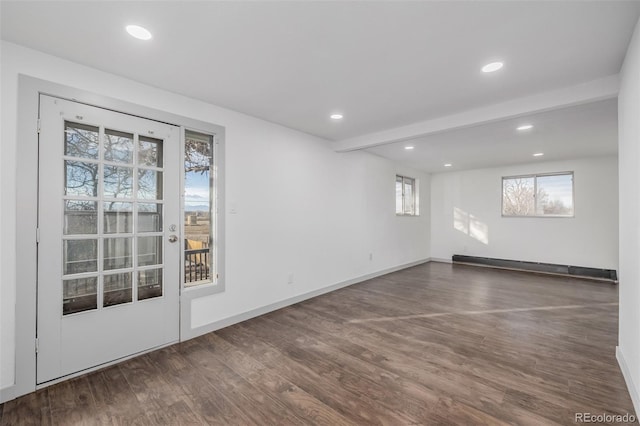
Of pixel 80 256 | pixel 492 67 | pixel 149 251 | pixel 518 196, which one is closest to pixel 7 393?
pixel 80 256

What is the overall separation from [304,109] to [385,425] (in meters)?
3.02

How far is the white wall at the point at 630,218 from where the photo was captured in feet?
6.10

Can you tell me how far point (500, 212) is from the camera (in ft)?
22.7

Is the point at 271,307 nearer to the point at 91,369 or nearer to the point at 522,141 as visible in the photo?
the point at 91,369

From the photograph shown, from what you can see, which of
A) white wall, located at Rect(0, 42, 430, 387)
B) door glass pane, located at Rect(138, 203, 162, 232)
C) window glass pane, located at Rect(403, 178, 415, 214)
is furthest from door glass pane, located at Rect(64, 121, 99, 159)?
window glass pane, located at Rect(403, 178, 415, 214)

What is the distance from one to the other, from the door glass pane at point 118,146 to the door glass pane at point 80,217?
1.43 feet

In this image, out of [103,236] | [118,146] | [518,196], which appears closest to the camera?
[103,236]

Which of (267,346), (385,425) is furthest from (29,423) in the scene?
(385,425)

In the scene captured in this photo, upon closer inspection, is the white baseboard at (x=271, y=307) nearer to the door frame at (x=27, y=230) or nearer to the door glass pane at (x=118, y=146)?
the door frame at (x=27, y=230)

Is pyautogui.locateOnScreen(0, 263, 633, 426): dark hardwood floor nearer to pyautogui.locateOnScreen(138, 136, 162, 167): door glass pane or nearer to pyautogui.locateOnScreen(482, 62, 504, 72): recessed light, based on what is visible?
pyautogui.locateOnScreen(138, 136, 162, 167): door glass pane

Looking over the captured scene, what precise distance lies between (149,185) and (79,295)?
3.54ft

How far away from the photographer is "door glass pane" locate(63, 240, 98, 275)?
2.32 metres

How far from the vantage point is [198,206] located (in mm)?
3172

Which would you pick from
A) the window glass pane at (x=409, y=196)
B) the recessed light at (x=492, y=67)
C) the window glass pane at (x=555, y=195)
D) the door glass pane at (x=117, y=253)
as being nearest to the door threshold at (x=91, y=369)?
the door glass pane at (x=117, y=253)
